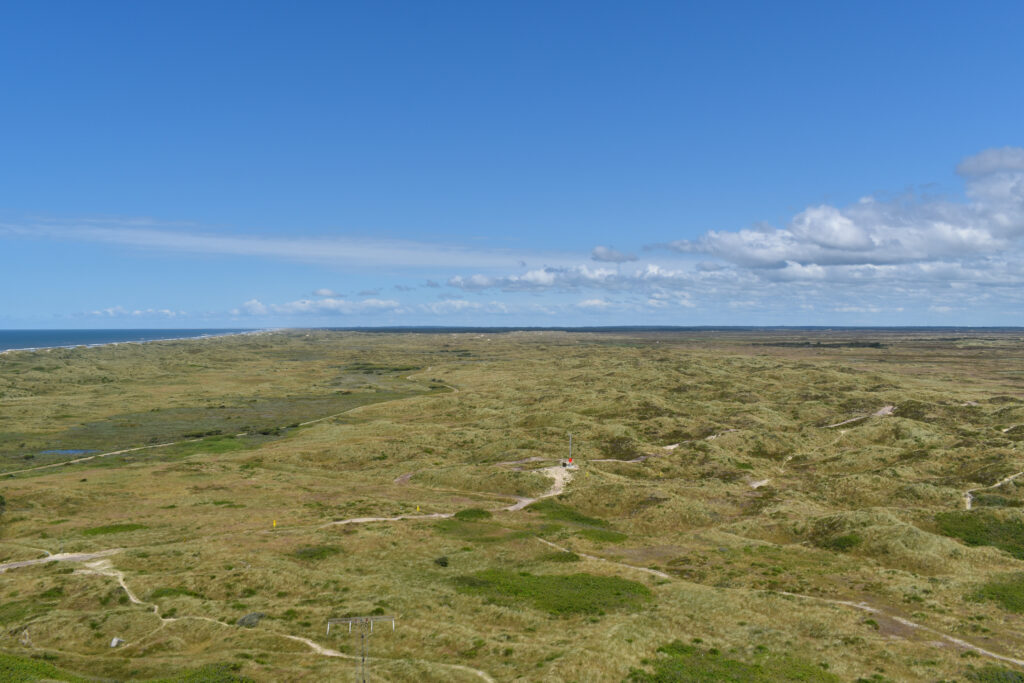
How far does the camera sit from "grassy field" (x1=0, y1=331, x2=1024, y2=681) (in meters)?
42.8

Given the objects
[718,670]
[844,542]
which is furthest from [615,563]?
[844,542]

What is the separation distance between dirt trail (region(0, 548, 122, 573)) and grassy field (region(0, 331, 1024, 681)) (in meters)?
0.50

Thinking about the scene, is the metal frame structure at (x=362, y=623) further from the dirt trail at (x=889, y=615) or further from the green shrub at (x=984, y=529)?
the green shrub at (x=984, y=529)

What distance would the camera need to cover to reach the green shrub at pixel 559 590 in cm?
5234

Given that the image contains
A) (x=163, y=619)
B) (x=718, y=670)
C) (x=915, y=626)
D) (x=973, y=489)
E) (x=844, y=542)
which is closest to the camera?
(x=718, y=670)

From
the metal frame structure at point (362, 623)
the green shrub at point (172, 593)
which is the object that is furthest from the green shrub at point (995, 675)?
the green shrub at point (172, 593)

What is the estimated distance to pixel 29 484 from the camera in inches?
3487

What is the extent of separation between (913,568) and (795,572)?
40.6 ft

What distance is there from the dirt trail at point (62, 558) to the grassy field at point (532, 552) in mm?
500

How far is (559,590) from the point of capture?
5562 centimetres

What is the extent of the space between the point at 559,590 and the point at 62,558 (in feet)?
168

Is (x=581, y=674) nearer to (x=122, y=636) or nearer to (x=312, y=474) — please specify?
(x=122, y=636)

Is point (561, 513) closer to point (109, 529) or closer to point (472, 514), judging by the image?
point (472, 514)

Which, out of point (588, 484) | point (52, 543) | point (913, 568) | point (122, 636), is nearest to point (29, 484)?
point (52, 543)
